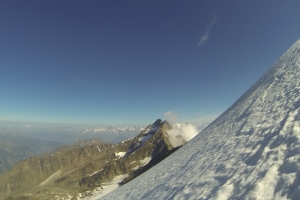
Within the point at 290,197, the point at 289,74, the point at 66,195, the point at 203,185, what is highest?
the point at 289,74

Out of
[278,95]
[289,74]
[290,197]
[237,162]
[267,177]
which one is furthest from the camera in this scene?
[289,74]

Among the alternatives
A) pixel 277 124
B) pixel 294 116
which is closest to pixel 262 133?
pixel 277 124

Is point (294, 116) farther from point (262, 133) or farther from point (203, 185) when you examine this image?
point (203, 185)

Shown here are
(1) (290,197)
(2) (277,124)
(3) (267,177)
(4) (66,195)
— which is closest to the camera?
(1) (290,197)

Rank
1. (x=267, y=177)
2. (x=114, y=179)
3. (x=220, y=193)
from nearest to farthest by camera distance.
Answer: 1. (x=267, y=177)
2. (x=220, y=193)
3. (x=114, y=179)

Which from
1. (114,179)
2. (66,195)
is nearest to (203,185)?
(66,195)

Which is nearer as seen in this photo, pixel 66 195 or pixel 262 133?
pixel 262 133

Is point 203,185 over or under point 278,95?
under

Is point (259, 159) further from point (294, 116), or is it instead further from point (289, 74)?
point (289, 74)

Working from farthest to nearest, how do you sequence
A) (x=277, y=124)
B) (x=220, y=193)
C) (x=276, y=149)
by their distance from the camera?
(x=277, y=124)
(x=276, y=149)
(x=220, y=193)
